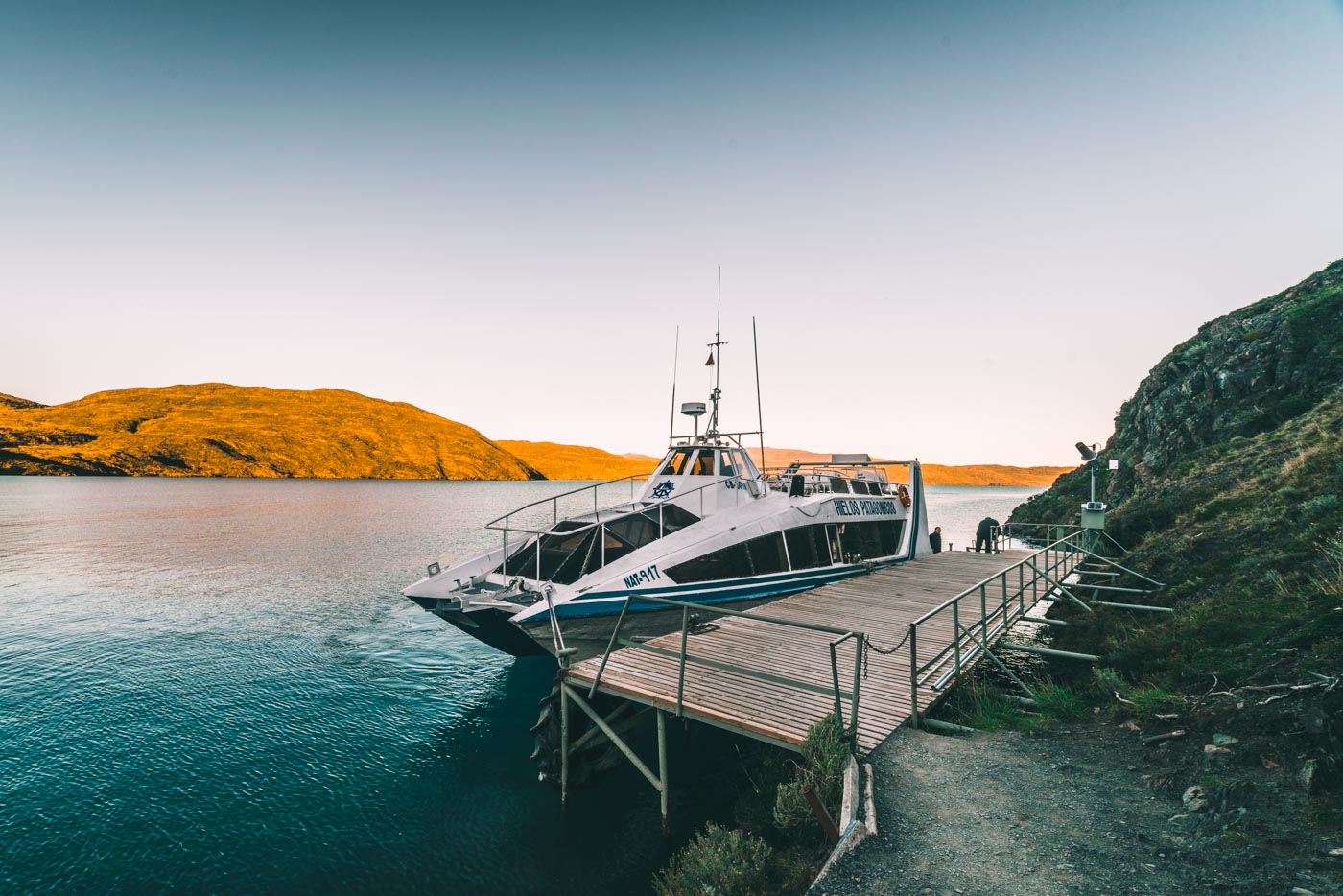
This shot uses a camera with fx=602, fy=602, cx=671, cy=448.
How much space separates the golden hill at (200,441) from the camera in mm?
131750

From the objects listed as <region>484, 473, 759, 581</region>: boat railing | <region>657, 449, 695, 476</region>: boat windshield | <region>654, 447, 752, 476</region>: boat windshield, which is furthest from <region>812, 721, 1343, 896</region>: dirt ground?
<region>657, 449, 695, 476</region>: boat windshield

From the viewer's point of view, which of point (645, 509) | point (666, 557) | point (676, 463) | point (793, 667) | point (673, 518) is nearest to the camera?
point (793, 667)

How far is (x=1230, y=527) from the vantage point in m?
16.0

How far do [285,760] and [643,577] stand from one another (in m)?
8.23

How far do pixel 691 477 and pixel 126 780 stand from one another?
13292 millimetres

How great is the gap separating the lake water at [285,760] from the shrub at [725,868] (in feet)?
6.95

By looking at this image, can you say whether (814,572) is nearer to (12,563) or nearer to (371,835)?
(371,835)

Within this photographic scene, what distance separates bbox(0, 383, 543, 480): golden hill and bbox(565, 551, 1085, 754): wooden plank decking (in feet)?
549

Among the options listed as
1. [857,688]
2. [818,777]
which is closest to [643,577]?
[857,688]

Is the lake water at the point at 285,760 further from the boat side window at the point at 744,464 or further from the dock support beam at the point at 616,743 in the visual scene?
the boat side window at the point at 744,464

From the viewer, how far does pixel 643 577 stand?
13.1 meters

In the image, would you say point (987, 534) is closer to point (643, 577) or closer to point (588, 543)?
point (643, 577)

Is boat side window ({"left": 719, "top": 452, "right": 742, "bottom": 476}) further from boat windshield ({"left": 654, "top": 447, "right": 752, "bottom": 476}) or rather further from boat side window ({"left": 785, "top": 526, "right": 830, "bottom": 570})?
boat side window ({"left": 785, "top": 526, "right": 830, "bottom": 570})

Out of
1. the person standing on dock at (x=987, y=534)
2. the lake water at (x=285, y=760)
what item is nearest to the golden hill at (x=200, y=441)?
the lake water at (x=285, y=760)
